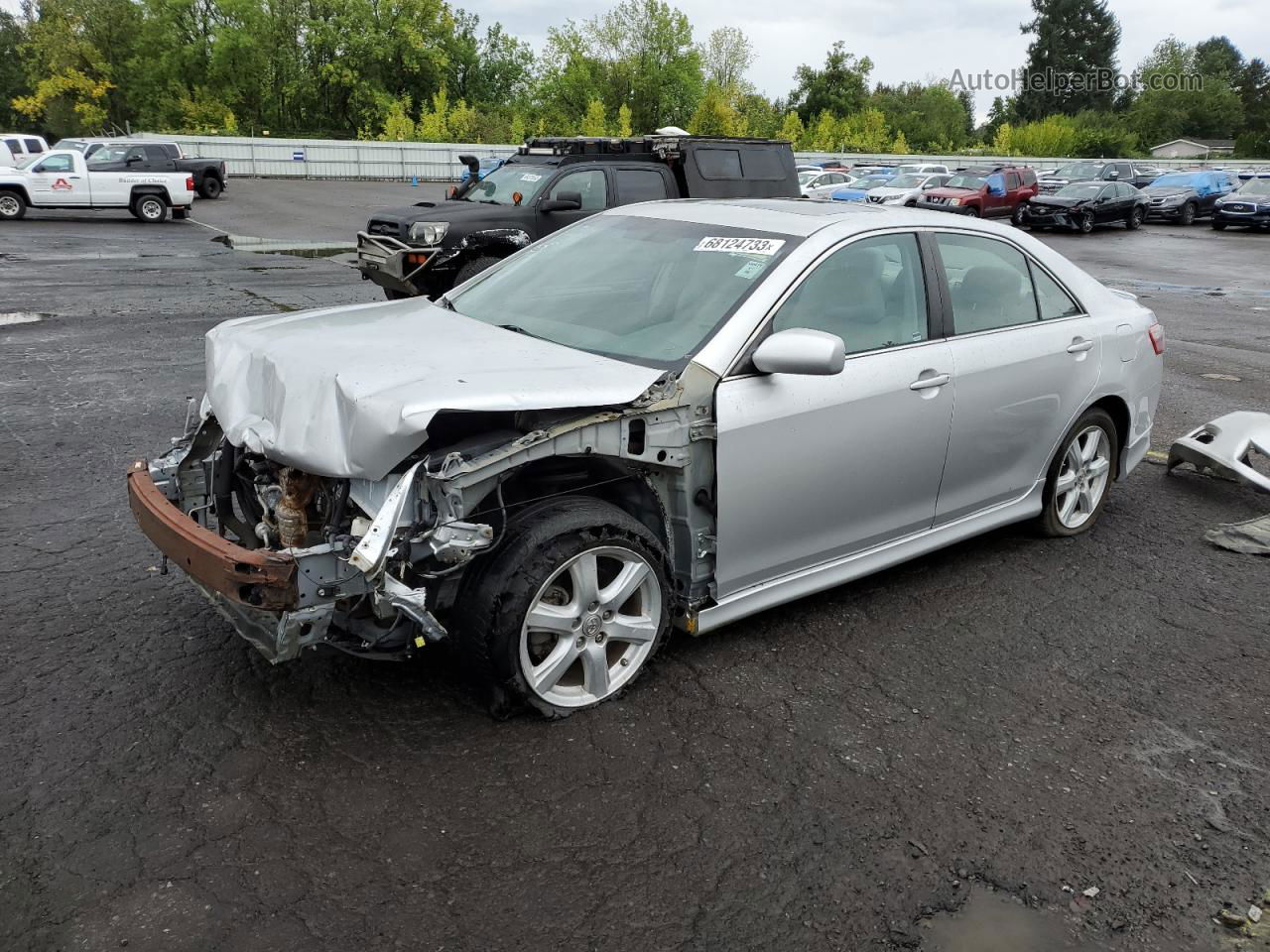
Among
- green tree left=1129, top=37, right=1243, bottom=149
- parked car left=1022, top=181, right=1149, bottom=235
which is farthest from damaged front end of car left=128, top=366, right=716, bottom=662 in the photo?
green tree left=1129, top=37, right=1243, bottom=149

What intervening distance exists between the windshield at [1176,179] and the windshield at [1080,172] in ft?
7.19

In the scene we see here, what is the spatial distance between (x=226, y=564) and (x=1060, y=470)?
13.0 feet

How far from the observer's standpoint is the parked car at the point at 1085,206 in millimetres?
29594

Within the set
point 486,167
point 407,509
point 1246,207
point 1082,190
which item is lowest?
point 407,509

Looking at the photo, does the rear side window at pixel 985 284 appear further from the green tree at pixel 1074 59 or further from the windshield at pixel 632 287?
the green tree at pixel 1074 59

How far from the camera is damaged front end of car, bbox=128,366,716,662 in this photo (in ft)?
10.2

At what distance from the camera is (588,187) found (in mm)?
13078

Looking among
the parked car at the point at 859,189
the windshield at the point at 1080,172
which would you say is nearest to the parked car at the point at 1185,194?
the windshield at the point at 1080,172

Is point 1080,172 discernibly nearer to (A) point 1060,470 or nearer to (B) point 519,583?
(A) point 1060,470

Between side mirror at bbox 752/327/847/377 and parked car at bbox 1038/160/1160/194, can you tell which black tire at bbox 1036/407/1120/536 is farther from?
parked car at bbox 1038/160/1160/194

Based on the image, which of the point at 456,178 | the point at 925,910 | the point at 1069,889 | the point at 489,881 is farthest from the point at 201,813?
the point at 456,178

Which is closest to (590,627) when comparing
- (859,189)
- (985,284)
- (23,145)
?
(985,284)

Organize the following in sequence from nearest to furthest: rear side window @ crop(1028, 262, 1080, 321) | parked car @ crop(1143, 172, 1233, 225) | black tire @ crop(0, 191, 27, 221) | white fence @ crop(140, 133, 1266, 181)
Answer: rear side window @ crop(1028, 262, 1080, 321)
black tire @ crop(0, 191, 27, 221)
parked car @ crop(1143, 172, 1233, 225)
white fence @ crop(140, 133, 1266, 181)

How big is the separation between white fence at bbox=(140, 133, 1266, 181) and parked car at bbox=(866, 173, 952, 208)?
15.8m
